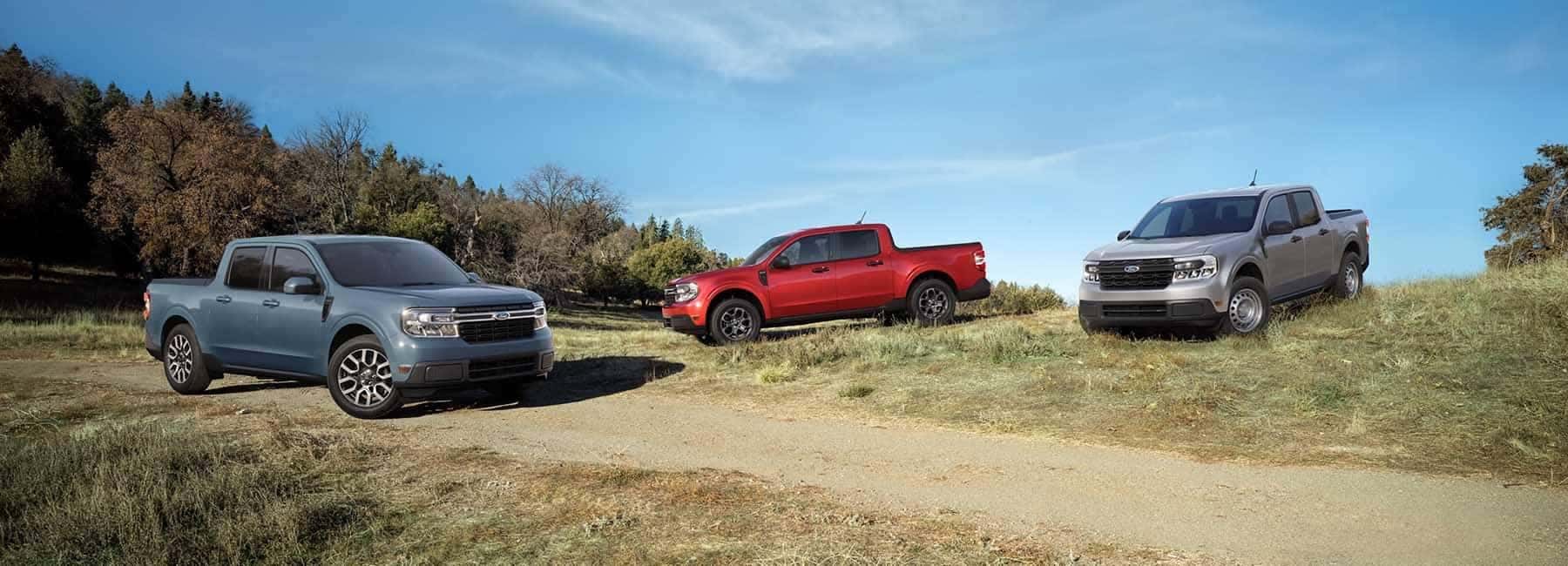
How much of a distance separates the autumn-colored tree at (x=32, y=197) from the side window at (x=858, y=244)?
4154cm

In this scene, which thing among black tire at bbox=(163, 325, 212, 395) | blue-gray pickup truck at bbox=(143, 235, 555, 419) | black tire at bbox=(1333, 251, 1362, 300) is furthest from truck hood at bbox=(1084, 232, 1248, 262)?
black tire at bbox=(163, 325, 212, 395)

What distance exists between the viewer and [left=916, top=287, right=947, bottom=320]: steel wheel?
55.4ft

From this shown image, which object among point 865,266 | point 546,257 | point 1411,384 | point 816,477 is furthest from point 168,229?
point 1411,384

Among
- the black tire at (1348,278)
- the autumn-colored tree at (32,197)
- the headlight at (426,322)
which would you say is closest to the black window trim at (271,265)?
the headlight at (426,322)

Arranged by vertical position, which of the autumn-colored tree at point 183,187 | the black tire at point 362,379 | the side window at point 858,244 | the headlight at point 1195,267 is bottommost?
the black tire at point 362,379

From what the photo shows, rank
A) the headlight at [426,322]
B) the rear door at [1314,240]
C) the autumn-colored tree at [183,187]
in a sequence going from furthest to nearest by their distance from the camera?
the autumn-colored tree at [183,187] < the rear door at [1314,240] < the headlight at [426,322]

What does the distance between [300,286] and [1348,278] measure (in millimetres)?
14837

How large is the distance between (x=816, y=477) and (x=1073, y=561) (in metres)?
2.41

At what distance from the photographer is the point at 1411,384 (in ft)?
32.3

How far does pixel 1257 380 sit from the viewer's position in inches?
414

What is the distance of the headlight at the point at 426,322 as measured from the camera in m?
9.74

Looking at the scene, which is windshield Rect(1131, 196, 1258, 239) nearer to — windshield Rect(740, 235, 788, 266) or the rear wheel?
the rear wheel

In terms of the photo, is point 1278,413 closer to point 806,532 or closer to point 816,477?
point 816,477

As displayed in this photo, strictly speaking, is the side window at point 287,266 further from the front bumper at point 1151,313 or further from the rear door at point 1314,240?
the rear door at point 1314,240
